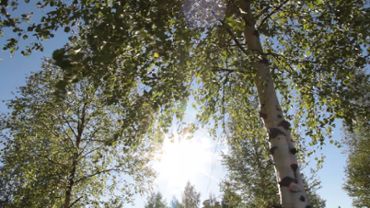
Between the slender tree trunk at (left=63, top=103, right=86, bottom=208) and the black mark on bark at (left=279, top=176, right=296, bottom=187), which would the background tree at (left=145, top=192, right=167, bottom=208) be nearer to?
the slender tree trunk at (left=63, top=103, right=86, bottom=208)

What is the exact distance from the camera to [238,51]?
385 inches

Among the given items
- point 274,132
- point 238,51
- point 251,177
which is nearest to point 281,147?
point 274,132

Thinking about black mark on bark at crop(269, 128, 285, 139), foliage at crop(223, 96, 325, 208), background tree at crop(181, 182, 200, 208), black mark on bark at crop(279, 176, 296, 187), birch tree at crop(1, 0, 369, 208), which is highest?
background tree at crop(181, 182, 200, 208)

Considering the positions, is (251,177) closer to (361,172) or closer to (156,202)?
(361,172)

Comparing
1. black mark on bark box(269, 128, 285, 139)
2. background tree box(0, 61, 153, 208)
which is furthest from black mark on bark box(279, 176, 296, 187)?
background tree box(0, 61, 153, 208)

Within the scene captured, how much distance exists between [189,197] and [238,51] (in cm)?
6035

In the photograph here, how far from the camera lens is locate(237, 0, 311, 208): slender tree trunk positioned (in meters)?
5.52

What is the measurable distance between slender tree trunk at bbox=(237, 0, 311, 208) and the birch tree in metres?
0.02

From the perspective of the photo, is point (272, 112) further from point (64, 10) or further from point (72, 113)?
point (72, 113)

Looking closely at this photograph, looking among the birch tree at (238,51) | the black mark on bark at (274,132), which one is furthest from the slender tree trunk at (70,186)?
the black mark on bark at (274,132)

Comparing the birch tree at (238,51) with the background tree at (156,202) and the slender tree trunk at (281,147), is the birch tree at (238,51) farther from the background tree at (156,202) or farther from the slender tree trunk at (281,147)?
the background tree at (156,202)

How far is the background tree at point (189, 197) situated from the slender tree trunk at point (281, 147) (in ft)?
185

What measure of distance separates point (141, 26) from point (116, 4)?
536mm

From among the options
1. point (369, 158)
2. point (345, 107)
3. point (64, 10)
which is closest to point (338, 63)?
point (345, 107)
